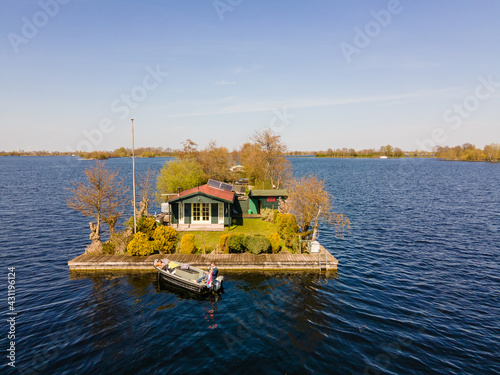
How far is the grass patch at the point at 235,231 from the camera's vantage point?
2716 cm

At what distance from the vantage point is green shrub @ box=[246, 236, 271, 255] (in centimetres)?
2478

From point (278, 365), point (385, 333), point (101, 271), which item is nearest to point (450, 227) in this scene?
point (385, 333)

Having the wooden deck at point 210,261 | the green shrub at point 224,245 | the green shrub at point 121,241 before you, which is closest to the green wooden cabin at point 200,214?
the green shrub at point 224,245

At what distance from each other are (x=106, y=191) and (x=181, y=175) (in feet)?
61.6

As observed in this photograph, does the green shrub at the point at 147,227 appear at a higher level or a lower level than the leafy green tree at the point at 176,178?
lower

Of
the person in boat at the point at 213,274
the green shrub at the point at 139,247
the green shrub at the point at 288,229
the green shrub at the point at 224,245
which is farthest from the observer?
the green shrub at the point at 288,229

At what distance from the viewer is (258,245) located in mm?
24797

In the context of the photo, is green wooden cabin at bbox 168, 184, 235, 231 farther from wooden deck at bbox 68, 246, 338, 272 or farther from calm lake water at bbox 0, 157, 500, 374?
calm lake water at bbox 0, 157, 500, 374

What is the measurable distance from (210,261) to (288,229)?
9345 mm

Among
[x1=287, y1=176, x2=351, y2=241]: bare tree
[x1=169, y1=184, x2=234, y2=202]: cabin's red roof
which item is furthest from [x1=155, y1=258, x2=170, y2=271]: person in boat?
[x1=287, y1=176, x2=351, y2=241]: bare tree

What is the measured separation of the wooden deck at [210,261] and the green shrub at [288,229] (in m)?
3.30

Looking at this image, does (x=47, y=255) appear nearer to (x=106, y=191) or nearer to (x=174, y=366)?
(x=106, y=191)

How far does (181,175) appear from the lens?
4450 centimetres

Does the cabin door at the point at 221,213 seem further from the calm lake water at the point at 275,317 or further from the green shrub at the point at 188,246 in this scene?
the calm lake water at the point at 275,317
